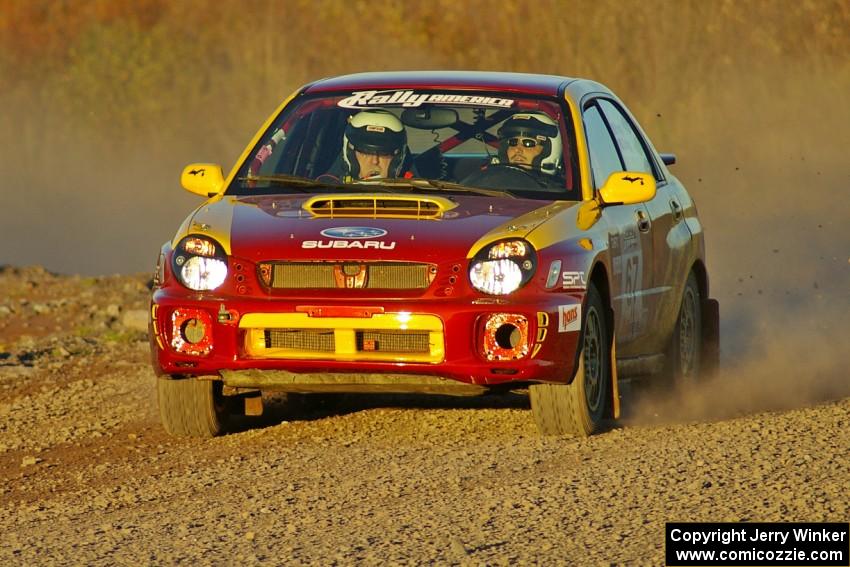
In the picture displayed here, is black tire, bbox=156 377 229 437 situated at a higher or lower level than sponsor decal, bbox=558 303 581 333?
lower

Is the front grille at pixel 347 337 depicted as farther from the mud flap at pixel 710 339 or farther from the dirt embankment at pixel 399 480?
the mud flap at pixel 710 339

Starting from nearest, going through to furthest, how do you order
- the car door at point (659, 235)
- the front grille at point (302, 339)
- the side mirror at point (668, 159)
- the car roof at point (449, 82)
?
the front grille at point (302, 339)
the car roof at point (449, 82)
the car door at point (659, 235)
the side mirror at point (668, 159)

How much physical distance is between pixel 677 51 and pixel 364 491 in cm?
2175

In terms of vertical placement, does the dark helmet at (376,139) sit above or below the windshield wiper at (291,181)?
above

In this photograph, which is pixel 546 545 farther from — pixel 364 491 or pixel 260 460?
pixel 260 460

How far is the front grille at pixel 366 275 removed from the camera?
8.48 m

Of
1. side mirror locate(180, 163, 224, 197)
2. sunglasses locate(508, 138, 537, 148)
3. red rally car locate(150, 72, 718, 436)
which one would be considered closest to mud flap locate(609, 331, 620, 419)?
red rally car locate(150, 72, 718, 436)

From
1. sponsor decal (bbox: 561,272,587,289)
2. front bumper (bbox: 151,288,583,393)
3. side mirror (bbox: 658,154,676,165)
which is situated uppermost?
side mirror (bbox: 658,154,676,165)

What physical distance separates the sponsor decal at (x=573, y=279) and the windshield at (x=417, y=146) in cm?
65

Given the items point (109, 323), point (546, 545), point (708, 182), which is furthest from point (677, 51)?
point (546, 545)

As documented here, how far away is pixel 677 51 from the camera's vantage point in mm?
28797

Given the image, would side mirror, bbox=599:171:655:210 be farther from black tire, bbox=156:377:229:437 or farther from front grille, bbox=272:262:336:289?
black tire, bbox=156:377:229:437

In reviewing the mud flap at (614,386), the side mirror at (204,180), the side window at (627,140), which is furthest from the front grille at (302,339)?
the side window at (627,140)

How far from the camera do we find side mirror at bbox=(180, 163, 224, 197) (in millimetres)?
9500
